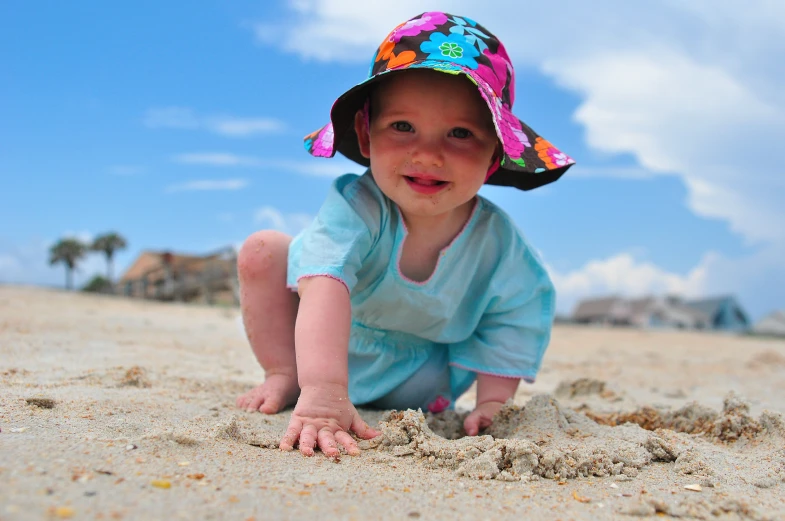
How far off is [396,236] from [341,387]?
26.1 inches

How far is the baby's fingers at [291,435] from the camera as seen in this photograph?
1691 millimetres

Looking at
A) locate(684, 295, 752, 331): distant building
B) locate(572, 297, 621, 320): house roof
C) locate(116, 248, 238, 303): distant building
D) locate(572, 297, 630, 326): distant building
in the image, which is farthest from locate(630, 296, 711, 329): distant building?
locate(116, 248, 238, 303): distant building

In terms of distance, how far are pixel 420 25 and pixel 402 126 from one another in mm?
379

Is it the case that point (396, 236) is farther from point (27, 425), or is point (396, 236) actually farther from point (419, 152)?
point (27, 425)

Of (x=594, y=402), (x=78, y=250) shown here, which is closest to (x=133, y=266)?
(x=78, y=250)

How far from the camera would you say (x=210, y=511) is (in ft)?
3.59

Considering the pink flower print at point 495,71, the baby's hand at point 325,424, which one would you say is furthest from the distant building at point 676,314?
the baby's hand at point 325,424

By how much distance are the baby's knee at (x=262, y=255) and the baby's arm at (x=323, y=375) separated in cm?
37

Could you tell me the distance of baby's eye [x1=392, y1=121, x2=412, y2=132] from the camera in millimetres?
2133

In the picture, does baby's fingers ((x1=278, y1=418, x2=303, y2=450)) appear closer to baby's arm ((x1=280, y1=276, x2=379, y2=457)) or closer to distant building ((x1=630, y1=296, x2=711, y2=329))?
baby's arm ((x1=280, y1=276, x2=379, y2=457))

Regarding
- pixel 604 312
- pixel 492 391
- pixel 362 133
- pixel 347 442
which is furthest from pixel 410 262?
pixel 604 312

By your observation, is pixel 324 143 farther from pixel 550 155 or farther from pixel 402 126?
pixel 550 155

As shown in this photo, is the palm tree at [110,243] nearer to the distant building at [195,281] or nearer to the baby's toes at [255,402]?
the distant building at [195,281]

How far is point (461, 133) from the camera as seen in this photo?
2145 mm
